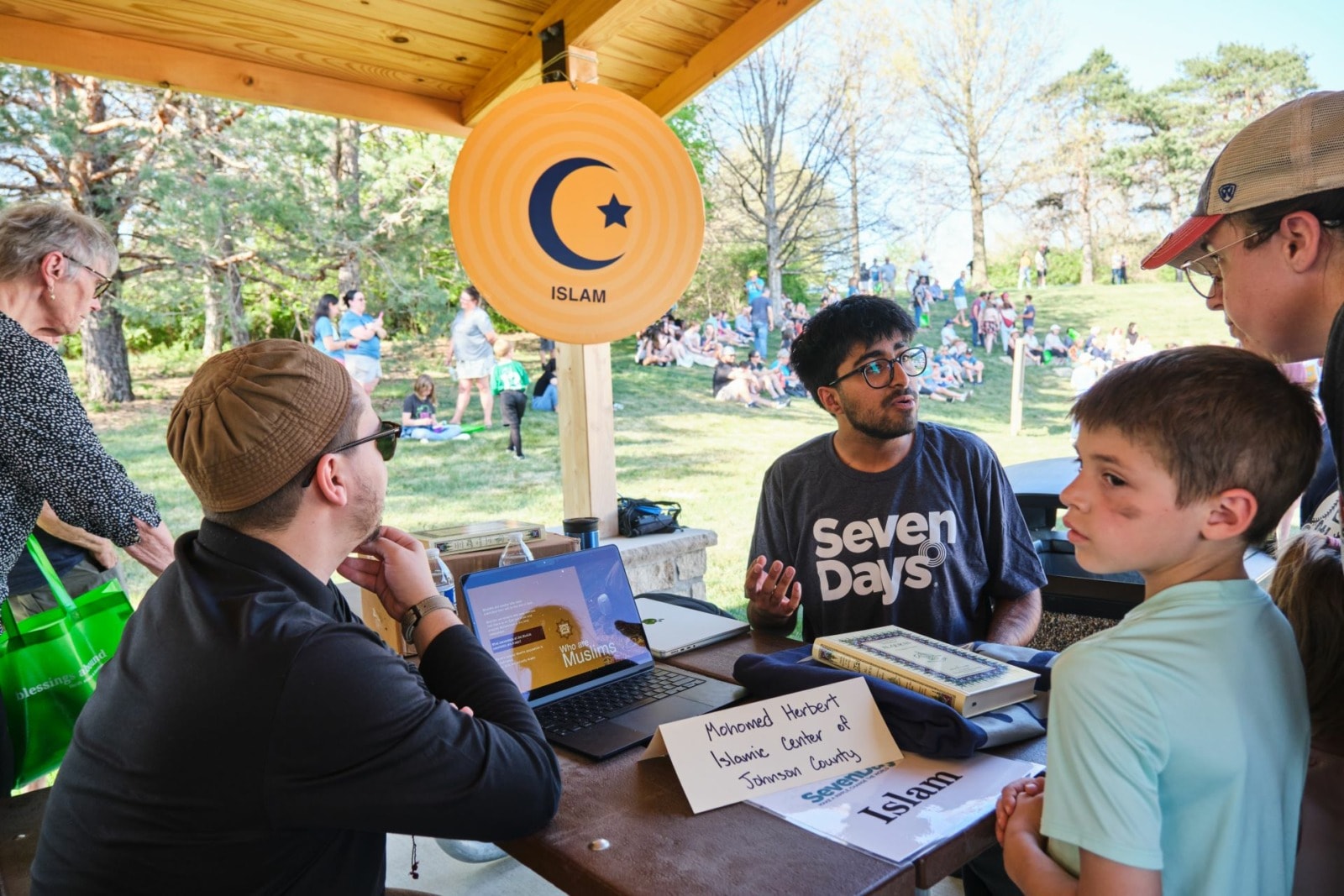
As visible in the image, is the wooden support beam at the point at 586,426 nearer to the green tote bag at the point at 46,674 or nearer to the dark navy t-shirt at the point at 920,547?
the dark navy t-shirt at the point at 920,547

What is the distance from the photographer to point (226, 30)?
2.71m

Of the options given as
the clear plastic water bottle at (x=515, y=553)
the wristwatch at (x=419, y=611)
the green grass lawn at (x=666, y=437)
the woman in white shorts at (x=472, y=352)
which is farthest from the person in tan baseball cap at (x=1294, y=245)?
the woman in white shorts at (x=472, y=352)

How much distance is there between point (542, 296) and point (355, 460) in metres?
1.35

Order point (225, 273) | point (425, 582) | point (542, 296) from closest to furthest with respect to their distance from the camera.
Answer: point (425, 582), point (542, 296), point (225, 273)

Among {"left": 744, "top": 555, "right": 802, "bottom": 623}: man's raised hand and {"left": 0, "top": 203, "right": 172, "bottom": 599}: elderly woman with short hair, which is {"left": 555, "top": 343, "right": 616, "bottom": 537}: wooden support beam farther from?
{"left": 744, "top": 555, "right": 802, "bottom": 623}: man's raised hand

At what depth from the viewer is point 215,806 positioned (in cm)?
94

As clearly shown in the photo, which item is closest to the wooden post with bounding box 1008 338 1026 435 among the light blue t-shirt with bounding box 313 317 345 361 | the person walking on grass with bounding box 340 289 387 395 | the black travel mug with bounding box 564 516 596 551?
the person walking on grass with bounding box 340 289 387 395

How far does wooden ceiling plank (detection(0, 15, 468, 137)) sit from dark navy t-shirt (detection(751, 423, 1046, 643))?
222 cm

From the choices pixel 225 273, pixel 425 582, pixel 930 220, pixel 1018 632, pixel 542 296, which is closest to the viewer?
pixel 425 582

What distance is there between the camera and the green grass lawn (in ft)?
25.1

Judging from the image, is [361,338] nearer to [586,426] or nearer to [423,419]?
[423,419]

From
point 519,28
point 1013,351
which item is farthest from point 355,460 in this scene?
point 1013,351

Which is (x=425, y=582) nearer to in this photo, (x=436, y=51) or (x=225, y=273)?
(x=436, y=51)

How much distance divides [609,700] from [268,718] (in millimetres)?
650
